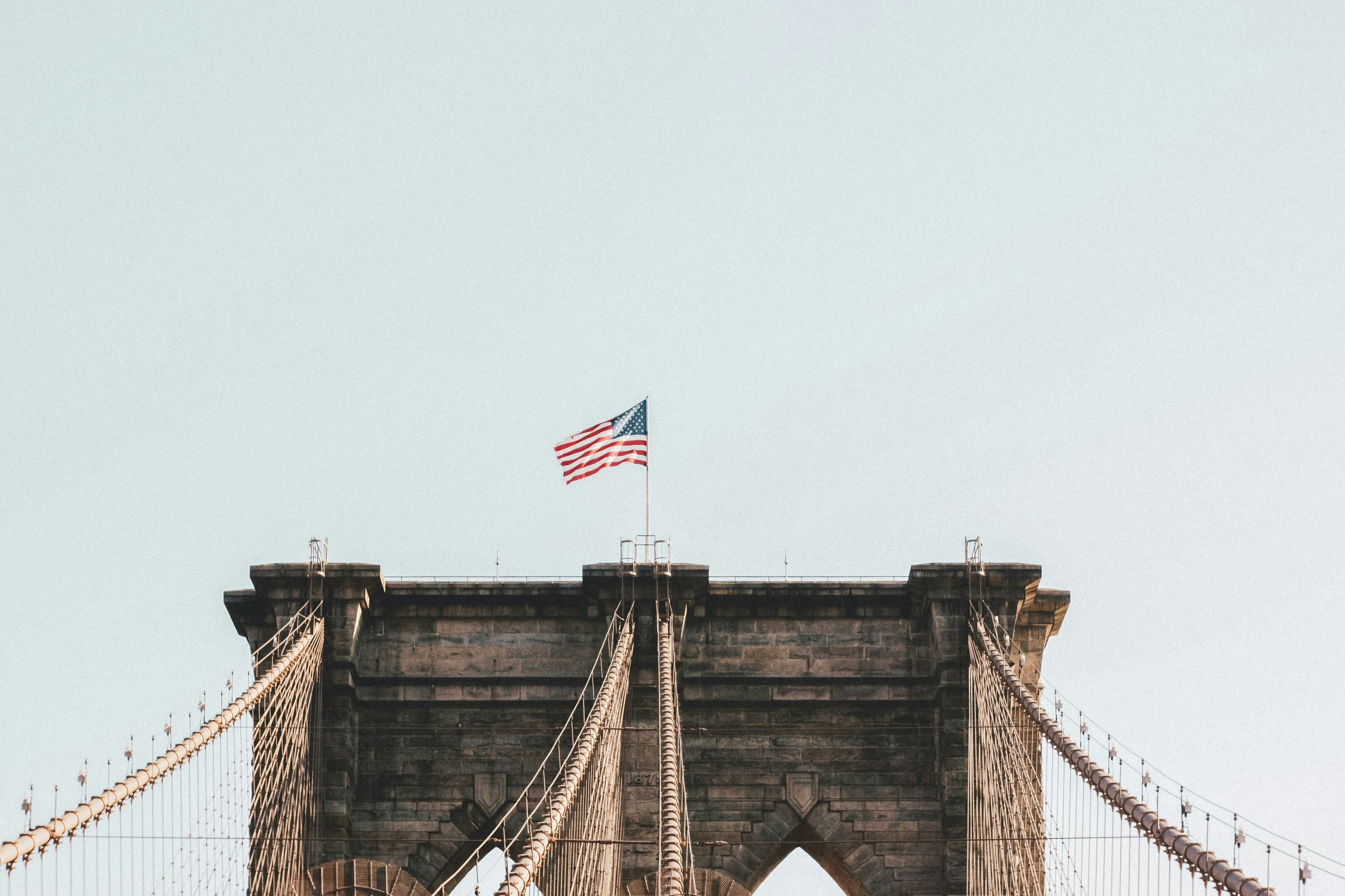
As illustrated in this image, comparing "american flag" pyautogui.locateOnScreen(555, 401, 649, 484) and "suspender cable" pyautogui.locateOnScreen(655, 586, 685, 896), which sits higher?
"american flag" pyautogui.locateOnScreen(555, 401, 649, 484)

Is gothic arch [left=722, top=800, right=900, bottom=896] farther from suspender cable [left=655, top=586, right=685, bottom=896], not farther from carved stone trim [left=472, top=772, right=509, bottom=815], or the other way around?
carved stone trim [left=472, top=772, right=509, bottom=815]

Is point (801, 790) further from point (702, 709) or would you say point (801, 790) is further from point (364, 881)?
point (364, 881)

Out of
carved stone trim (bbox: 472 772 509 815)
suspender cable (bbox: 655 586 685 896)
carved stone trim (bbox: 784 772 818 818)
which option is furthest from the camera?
carved stone trim (bbox: 784 772 818 818)

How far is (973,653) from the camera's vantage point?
48.1 metres

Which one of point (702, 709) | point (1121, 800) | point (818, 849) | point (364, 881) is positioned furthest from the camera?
point (702, 709)

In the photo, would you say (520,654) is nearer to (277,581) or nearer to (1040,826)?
(277,581)

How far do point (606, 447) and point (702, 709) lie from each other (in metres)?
5.97

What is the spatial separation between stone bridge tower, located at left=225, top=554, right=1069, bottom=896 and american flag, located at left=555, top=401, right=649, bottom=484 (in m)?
3.47

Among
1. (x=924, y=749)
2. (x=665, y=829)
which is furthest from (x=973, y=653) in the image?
(x=665, y=829)

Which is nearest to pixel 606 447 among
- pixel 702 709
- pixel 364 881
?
pixel 702 709

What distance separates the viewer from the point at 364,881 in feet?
142

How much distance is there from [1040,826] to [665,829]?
37.4 feet

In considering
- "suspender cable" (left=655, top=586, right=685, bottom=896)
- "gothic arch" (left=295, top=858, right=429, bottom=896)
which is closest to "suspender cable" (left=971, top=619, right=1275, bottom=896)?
"suspender cable" (left=655, top=586, right=685, bottom=896)

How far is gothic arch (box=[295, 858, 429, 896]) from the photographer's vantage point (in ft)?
142
